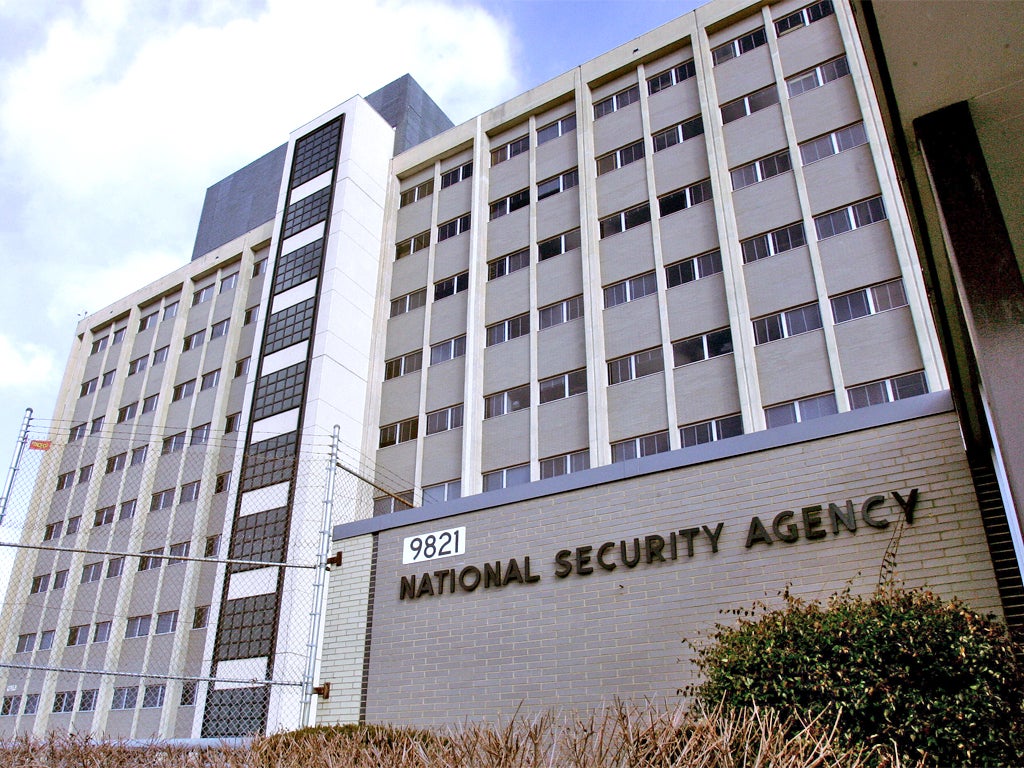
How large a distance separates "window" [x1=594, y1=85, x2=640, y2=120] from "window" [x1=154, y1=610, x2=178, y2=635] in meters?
25.3

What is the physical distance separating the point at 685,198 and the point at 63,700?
32.5m

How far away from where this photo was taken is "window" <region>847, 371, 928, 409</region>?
66.1ft

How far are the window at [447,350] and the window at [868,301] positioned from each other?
499 inches

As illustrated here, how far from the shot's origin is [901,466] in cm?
995

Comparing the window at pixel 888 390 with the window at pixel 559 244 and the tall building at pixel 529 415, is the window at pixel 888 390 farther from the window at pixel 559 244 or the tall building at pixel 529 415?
the window at pixel 559 244

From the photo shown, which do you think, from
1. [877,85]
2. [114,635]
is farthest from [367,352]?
[877,85]

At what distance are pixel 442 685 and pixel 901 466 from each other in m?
7.30

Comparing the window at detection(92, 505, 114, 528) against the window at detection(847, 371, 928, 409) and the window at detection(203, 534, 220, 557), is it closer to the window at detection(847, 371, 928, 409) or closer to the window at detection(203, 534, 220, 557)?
the window at detection(203, 534, 220, 557)

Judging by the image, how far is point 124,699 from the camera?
107 feet

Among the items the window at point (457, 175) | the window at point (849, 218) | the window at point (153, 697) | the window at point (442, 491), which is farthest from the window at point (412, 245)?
the window at point (153, 697)

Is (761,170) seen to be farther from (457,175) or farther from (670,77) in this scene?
(457,175)

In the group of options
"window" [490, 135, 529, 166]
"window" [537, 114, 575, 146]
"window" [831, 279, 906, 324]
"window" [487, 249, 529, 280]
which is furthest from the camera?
"window" [490, 135, 529, 166]

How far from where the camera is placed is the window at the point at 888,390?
20156mm

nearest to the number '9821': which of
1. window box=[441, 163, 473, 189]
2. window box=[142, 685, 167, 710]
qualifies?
window box=[441, 163, 473, 189]
